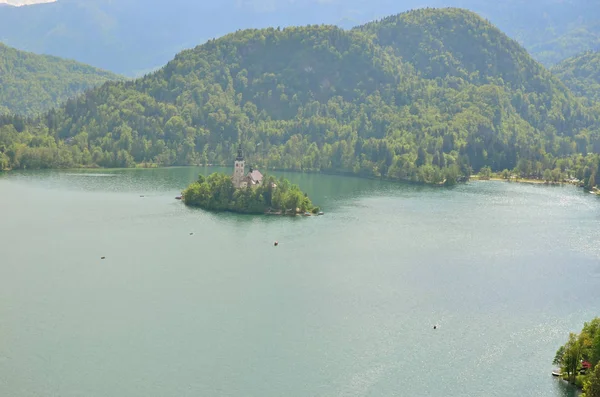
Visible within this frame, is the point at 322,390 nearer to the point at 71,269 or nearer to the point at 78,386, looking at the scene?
the point at 78,386

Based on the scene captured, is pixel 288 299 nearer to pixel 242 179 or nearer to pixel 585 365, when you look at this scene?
pixel 585 365

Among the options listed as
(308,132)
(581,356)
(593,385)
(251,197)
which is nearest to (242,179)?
(251,197)

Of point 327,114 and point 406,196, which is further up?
point 327,114

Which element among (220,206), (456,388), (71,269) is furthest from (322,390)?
(220,206)

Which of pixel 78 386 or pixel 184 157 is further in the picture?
pixel 184 157

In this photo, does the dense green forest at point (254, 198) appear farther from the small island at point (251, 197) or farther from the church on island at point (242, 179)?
the church on island at point (242, 179)

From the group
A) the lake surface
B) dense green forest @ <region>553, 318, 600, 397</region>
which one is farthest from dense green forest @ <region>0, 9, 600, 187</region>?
dense green forest @ <region>553, 318, 600, 397</region>

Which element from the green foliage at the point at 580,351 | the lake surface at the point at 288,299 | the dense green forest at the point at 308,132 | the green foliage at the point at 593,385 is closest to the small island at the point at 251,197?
the lake surface at the point at 288,299
